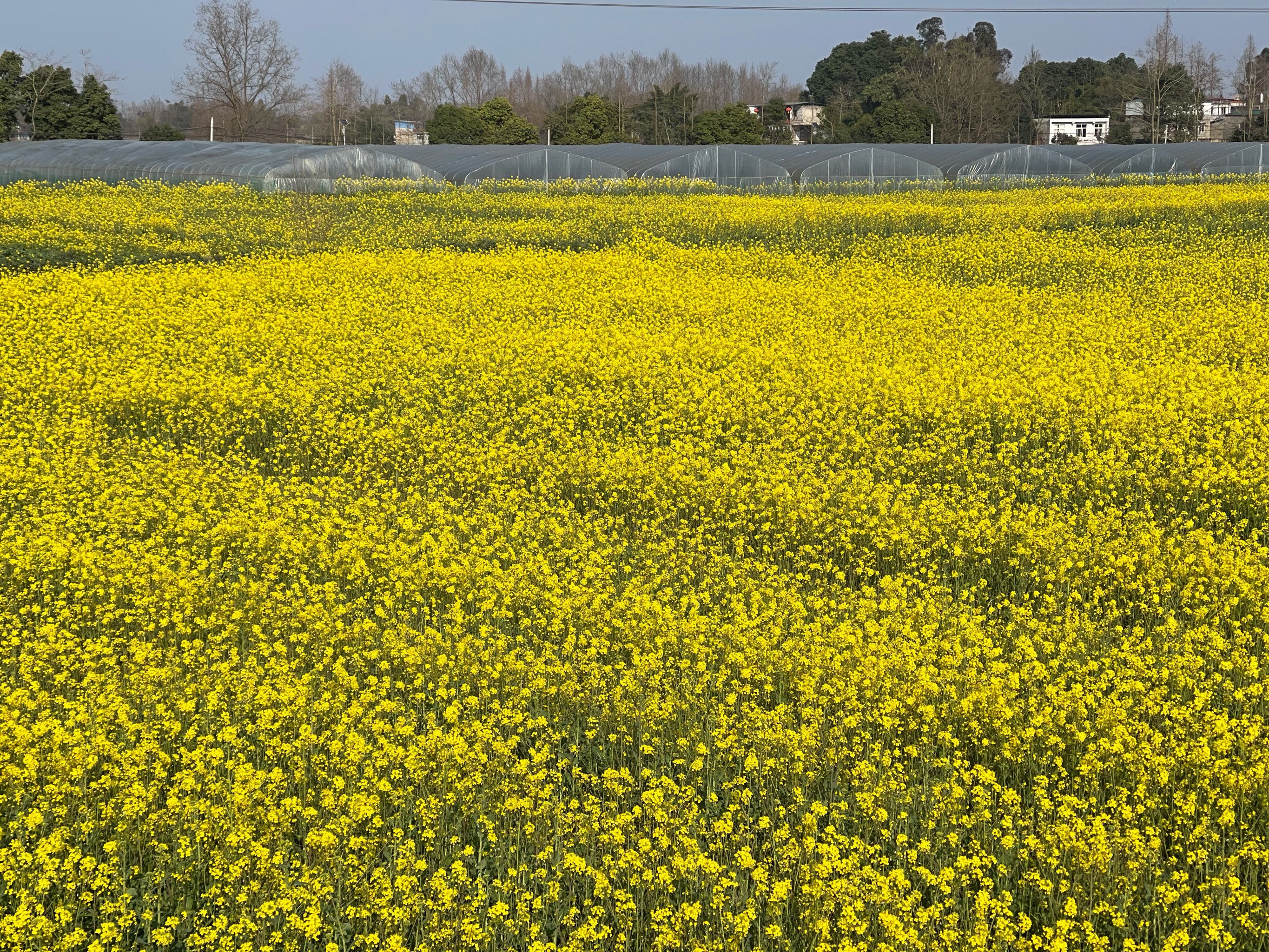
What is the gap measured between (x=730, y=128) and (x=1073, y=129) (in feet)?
173

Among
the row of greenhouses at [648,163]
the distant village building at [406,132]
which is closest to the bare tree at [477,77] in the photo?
the distant village building at [406,132]

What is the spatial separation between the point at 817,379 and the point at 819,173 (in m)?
29.6

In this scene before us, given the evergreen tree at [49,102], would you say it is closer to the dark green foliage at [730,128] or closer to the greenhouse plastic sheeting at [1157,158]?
the dark green foliage at [730,128]

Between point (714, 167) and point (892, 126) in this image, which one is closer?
point (714, 167)

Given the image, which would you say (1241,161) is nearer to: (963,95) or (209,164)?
(963,95)

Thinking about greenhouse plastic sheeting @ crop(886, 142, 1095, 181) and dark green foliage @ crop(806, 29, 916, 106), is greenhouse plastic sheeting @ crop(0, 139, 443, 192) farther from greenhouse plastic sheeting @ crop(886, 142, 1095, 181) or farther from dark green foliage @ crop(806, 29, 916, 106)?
dark green foliage @ crop(806, 29, 916, 106)

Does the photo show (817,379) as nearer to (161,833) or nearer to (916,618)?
(916,618)

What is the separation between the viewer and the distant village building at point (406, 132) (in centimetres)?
9519

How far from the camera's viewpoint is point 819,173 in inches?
1511

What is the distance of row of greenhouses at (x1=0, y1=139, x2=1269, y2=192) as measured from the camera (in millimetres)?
34500

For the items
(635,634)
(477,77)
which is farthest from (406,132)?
(635,634)

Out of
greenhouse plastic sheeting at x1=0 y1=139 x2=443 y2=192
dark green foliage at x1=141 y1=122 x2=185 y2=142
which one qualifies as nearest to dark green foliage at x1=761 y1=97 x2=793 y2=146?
dark green foliage at x1=141 y1=122 x2=185 y2=142

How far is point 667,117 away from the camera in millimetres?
65875

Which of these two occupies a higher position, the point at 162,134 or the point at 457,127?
the point at 457,127
